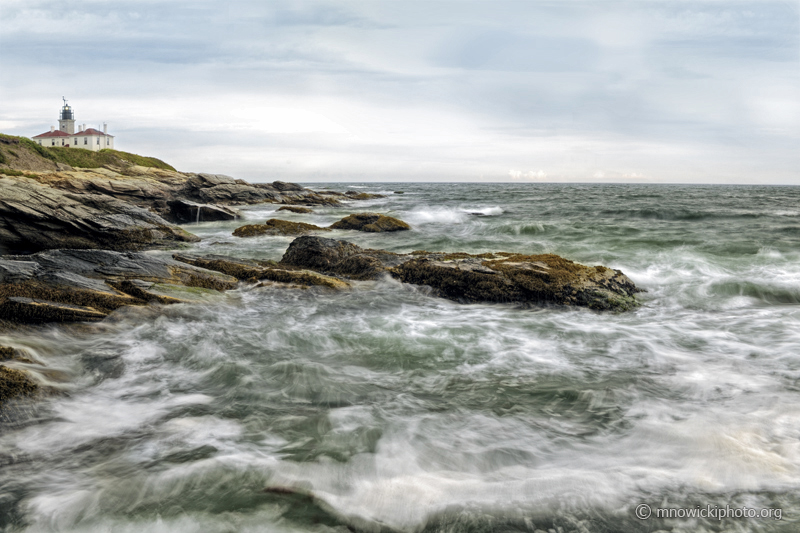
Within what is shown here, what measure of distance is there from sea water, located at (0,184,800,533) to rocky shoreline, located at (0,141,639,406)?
0.36 m

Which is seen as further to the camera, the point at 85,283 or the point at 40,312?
the point at 85,283

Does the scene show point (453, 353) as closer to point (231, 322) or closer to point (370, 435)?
point (370, 435)

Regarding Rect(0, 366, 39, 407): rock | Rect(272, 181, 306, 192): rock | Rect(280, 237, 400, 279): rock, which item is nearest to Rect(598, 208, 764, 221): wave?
Rect(280, 237, 400, 279): rock

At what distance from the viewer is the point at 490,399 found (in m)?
4.87

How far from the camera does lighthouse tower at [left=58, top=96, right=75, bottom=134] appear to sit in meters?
80.4

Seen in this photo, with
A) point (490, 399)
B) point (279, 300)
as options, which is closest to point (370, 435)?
point (490, 399)

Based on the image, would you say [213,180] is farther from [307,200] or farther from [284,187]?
[284,187]

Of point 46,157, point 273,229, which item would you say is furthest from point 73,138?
point 273,229

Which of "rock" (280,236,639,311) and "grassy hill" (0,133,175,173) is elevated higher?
"grassy hill" (0,133,175,173)

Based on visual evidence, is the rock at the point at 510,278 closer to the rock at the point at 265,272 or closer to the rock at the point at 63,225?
the rock at the point at 265,272

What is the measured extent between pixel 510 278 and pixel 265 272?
4.96 metres

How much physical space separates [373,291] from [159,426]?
513cm

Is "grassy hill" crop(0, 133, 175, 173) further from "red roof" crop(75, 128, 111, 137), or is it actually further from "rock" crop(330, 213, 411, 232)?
"rock" crop(330, 213, 411, 232)

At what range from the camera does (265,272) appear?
31.3 ft
